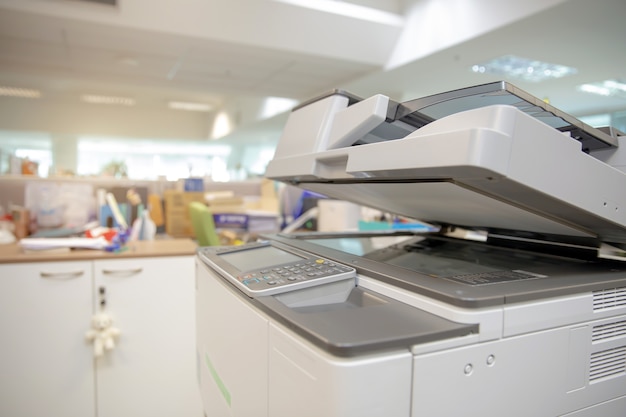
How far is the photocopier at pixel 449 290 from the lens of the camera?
430mm

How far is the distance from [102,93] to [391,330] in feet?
28.0

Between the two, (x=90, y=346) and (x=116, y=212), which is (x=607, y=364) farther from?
(x=116, y=212)

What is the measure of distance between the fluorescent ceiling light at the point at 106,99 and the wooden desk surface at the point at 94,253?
6.90m

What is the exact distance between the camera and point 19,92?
722 centimetres

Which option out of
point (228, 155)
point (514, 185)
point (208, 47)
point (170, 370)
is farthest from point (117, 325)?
point (228, 155)

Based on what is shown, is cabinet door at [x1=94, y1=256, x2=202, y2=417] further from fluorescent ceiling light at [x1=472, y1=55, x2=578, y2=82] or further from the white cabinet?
fluorescent ceiling light at [x1=472, y1=55, x2=578, y2=82]

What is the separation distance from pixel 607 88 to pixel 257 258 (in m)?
5.37

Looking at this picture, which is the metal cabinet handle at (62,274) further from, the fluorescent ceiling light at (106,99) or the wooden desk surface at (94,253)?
the fluorescent ceiling light at (106,99)

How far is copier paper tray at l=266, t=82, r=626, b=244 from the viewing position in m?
0.45

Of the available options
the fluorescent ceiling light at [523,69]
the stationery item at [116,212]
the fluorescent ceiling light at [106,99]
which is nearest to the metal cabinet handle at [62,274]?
the stationery item at [116,212]

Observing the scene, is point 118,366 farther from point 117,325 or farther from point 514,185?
point 514,185

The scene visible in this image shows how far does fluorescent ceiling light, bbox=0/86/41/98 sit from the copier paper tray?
8.20 m

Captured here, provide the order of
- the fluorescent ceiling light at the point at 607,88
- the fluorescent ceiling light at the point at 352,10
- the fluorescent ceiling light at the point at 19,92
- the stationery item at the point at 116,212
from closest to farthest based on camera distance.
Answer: the stationery item at the point at 116,212, the fluorescent ceiling light at the point at 352,10, the fluorescent ceiling light at the point at 607,88, the fluorescent ceiling light at the point at 19,92

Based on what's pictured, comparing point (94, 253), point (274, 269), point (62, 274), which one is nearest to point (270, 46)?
point (94, 253)
